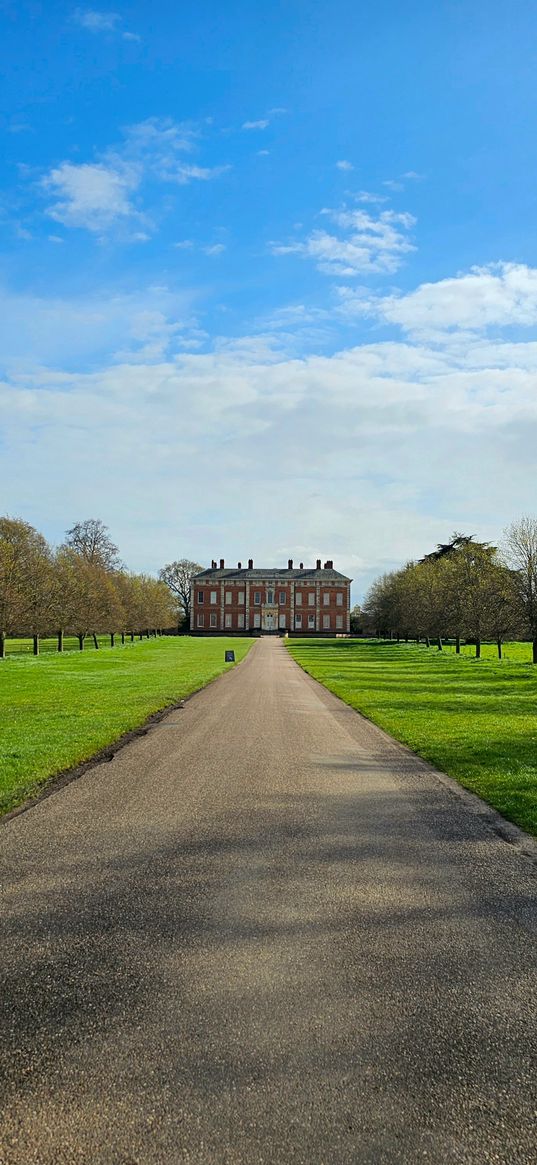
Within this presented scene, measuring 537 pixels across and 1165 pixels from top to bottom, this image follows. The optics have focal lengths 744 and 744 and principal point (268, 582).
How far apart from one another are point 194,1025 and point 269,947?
109cm

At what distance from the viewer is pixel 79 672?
36688 millimetres

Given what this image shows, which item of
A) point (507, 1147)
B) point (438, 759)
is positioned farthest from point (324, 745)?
point (507, 1147)

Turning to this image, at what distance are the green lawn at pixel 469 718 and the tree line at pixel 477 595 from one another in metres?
4.80

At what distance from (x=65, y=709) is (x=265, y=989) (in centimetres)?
1644

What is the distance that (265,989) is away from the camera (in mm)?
4430

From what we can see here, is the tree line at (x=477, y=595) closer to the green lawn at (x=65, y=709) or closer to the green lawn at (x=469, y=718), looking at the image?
the green lawn at (x=469, y=718)

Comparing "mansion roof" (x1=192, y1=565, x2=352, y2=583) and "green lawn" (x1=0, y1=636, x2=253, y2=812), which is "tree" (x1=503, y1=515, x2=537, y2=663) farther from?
"mansion roof" (x1=192, y1=565, x2=352, y2=583)

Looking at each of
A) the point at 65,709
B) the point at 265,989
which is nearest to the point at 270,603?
the point at 65,709

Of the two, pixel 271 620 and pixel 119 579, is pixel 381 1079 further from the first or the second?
pixel 271 620

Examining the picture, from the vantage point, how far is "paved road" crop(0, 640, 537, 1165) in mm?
3268

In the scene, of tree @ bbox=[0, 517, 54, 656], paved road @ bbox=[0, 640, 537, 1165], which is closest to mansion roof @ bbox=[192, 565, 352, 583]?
tree @ bbox=[0, 517, 54, 656]

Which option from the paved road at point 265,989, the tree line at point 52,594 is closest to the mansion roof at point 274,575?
the tree line at point 52,594

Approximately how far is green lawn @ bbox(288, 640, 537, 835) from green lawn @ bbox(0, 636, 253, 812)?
6164 millimetres

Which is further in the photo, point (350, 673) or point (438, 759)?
point (350, 673)
